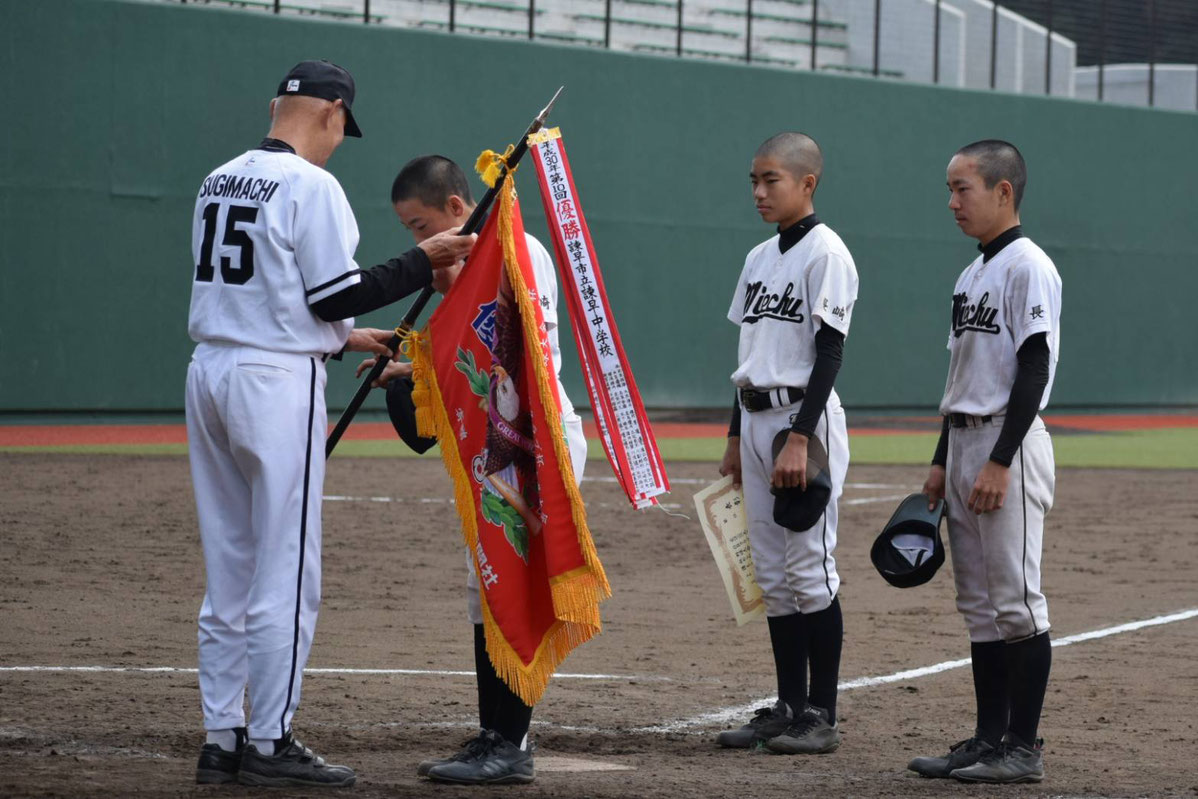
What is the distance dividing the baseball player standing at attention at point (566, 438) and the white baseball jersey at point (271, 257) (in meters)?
0.49

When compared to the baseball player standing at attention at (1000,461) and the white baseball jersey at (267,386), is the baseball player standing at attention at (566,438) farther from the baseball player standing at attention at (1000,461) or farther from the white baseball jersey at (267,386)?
the baseball player standing at attention at (1000,461)

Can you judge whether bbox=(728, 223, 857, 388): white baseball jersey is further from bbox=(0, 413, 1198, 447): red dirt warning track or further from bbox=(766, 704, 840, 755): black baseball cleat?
bbox=(0, 413, 1198, 447): red dirt warning track

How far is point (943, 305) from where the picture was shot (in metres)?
24.0

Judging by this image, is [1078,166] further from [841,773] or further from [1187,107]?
[841,773]

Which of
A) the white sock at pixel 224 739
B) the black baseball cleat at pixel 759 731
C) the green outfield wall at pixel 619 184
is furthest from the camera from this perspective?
the green outfield wall at pixel 619 184

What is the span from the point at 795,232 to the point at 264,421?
2178 mm

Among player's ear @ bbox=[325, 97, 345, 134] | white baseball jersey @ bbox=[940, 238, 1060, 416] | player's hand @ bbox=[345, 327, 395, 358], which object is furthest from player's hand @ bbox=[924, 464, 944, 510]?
player's ear @ bbox=[325, 97, 345, 134]

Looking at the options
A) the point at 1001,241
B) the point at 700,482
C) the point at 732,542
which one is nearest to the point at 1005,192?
the point at 1001,241

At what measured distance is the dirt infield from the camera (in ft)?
15.8

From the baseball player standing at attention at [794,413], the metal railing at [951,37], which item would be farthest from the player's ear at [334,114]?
the metal railing at [951,37]

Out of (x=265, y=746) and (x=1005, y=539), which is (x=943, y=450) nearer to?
(x=1005, y=539)

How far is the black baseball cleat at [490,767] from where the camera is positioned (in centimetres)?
460

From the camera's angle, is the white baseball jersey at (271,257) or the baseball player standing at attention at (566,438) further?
the baseball player standing at attention at (566,438)

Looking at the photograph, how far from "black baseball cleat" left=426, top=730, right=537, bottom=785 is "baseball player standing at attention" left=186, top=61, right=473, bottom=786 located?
1.08 ft
